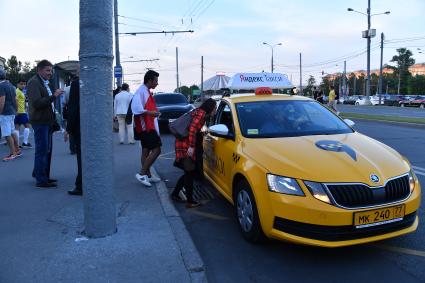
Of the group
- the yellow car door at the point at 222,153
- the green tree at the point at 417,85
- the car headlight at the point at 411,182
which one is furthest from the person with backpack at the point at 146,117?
the green tree at the point at 417,85

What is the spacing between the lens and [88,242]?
4.40 metres

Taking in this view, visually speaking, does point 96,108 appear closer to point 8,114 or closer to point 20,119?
point 8,114

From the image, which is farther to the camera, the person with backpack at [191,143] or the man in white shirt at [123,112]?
the man in white shirt at [123,112]

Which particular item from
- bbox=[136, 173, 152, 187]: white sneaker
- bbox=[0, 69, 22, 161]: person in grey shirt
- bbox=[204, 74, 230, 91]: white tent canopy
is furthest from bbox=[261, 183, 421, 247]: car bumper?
bbox=[204, 74, 230, 91]: white tent canopy

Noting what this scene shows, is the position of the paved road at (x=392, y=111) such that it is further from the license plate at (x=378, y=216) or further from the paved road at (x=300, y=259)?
the license plate at (x=378, y=216)

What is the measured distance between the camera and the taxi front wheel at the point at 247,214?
441cm

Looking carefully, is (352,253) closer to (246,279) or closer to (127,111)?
(246,279)

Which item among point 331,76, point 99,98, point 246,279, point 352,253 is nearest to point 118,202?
point 99,98

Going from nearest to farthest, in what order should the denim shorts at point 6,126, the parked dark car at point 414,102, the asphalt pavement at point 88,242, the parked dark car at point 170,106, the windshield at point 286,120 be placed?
the asphalt pavement at point 88,242, the windshield at point 286,120, the denim shorts at point 6,126, the parked dark car at point 170,106, the parked dark car at point 414,102

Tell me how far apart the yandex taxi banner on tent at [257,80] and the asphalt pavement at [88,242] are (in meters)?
4.69

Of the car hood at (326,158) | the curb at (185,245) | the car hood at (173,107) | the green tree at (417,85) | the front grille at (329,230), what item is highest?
the green tree at (417,85)

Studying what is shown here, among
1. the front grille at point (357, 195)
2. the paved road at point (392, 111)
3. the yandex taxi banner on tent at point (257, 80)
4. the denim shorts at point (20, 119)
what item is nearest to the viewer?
the front grille at point (357, 195)

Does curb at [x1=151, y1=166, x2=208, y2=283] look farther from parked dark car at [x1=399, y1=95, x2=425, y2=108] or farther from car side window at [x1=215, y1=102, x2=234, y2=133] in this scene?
parked dark car at [x1=399, y1=95, x2=425, y2=108]

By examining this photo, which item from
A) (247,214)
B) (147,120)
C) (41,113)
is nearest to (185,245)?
(247,214)
